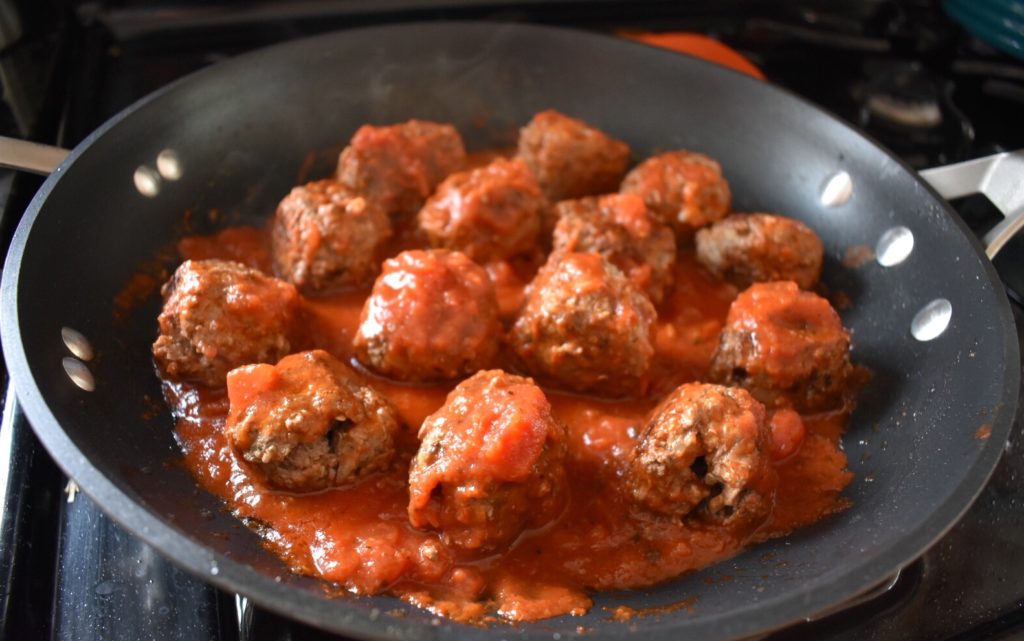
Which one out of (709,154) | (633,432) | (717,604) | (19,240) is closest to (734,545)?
(717,604)

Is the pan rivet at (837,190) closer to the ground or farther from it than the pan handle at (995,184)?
closer to the ground

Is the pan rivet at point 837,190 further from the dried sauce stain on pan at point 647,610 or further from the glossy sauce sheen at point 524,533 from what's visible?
the dried sauce stain on pan at point 647,610

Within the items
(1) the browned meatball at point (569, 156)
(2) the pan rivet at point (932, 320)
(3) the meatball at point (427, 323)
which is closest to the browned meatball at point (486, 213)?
(1) the browned meatball at point (569, 156)

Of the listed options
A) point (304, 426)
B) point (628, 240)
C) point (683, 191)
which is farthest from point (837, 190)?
point (304, 426)

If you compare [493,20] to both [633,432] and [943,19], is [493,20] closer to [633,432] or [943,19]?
[943,19]

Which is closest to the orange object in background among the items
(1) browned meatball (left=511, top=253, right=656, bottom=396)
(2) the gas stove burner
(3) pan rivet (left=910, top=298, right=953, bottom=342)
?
(2) the gas stove burner

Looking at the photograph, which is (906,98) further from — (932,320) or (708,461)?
(708,461)
